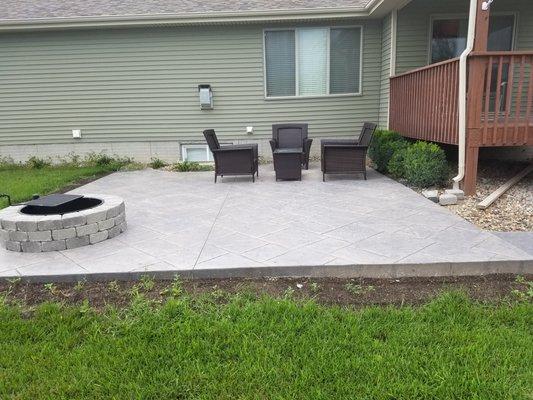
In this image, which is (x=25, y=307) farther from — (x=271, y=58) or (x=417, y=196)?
(x=271, y=58)

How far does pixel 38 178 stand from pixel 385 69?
7.06 metres

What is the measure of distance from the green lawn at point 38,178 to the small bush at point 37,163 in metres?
0.14

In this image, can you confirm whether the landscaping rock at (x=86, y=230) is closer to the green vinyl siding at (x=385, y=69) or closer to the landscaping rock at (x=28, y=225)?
the landscaping rock at (x=28, y=225)

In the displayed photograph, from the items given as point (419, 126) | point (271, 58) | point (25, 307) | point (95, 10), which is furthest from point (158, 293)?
point (95, 10)

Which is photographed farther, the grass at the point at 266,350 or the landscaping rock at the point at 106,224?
the landscaping rock at the point at 106,224

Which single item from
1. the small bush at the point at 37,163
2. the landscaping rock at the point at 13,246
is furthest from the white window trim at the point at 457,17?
the small bush at the point at 37,163

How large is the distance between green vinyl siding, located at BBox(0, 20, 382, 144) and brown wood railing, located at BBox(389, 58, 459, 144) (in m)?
1.26

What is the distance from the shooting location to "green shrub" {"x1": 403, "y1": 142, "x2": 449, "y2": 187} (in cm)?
545

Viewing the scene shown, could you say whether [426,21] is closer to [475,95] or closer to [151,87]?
[475,95]

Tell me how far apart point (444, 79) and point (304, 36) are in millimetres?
3666

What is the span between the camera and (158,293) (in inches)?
106

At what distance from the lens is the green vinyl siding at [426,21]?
7.48m

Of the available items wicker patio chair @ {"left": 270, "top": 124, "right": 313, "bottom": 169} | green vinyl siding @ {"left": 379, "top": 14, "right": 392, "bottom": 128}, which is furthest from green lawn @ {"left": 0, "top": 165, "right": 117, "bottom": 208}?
green vinyl siding @ {"left": 379, "top": 14, "right": 392, "bottom": 128}

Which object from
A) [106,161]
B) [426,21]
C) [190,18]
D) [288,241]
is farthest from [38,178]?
[426,21]
